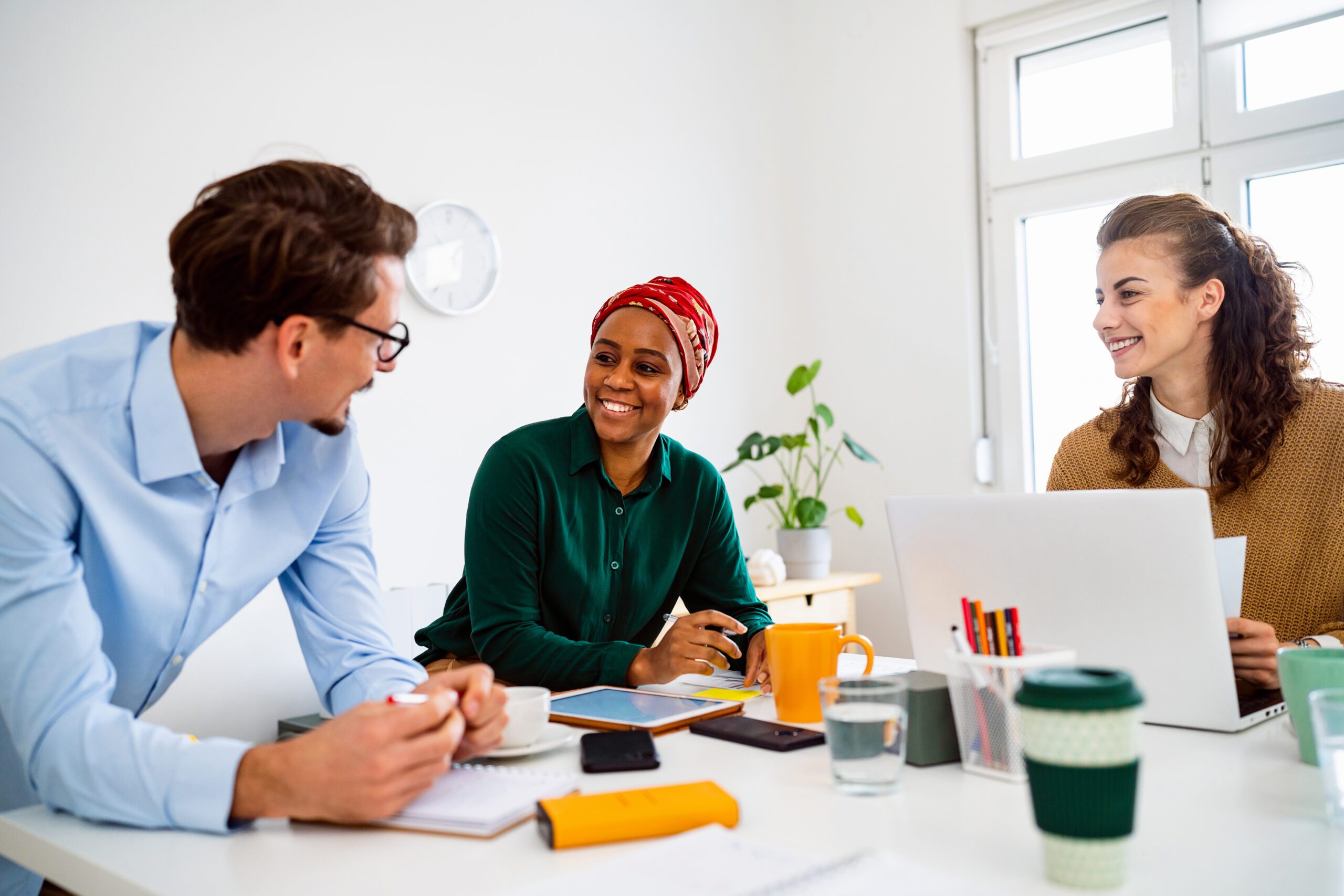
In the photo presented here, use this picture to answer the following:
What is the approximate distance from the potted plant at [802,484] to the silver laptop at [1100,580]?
2318 mm

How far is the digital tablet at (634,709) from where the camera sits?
3.96ft

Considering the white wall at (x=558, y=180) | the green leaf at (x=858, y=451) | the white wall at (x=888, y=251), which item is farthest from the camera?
the white wall at (x=888, y=251)

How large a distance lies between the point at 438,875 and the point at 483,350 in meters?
2.62

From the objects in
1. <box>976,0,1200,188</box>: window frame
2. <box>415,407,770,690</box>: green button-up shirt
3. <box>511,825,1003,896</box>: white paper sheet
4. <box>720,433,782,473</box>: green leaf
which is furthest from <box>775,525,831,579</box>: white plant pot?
<box>511,825,1003,896</box>: white paper sheet

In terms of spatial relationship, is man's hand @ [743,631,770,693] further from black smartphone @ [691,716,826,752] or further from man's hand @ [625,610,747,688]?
black smartphone @ [691,716,826,752]

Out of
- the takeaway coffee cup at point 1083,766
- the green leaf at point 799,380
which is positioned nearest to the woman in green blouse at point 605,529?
the takeaway coffee cup at point 1083,766

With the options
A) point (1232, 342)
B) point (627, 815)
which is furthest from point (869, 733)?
point (1232, 342)

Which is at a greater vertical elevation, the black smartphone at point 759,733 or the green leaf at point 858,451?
the green leaf at point 858,451

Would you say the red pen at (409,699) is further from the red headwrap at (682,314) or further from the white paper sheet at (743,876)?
the red headwrap at (682,314)

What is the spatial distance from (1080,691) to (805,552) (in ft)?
9.62

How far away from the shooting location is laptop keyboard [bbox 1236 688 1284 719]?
3.81 ft

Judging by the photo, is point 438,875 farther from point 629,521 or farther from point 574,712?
point 629,521

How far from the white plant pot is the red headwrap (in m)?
1.67

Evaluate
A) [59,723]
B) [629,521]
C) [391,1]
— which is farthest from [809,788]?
[391,1]
